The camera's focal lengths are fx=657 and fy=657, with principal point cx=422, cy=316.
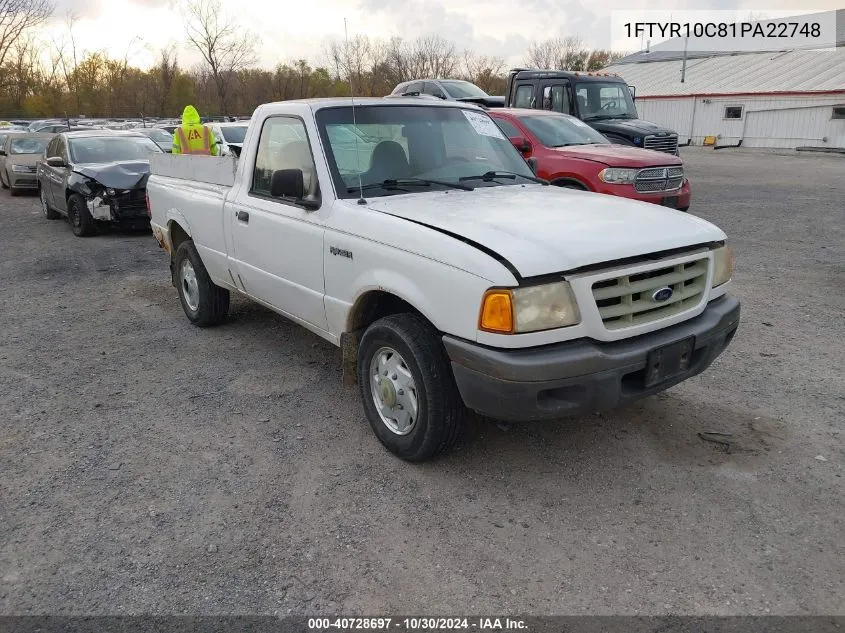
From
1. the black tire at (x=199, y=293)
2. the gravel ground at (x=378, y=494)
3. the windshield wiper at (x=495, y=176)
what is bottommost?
the gravel ground at (x=378, y=494)

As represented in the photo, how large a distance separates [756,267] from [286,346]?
5644 millimetres

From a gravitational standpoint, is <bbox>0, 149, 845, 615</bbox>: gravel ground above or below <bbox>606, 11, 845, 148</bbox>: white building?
below

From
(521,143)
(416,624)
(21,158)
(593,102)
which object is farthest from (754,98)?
(416,624)

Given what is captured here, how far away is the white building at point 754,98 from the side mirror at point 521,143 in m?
25.2

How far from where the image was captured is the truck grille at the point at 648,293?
3066mm

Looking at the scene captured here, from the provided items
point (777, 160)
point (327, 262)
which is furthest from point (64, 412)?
point (777, 160)

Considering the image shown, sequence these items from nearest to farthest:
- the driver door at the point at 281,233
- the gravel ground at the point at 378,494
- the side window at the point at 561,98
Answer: the gravel ground at the point at 378,494
the driver door at the point at 281,233
the side window at the point at 561,98

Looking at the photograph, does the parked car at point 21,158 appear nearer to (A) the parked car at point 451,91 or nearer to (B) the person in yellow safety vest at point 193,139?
(B) the person in yellow safety vest at point 193,139

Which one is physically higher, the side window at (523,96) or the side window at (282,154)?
the side window at (523,96)

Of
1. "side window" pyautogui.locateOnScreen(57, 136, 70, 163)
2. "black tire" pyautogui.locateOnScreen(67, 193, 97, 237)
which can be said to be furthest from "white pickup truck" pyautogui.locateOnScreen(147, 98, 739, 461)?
"side window" pyautogui.locateOnScreen(57, 136, 70, 163)

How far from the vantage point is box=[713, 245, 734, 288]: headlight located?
11.8 ft

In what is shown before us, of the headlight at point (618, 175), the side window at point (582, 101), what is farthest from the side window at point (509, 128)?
the side window at point (582, 101)

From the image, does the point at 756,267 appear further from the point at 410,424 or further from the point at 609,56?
the point at 609,56

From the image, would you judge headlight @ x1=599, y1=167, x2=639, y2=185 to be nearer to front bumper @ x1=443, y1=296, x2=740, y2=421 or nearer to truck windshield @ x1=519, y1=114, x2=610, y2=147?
truck windshield @ x1=519, y1=114, x2=610, y2=147
